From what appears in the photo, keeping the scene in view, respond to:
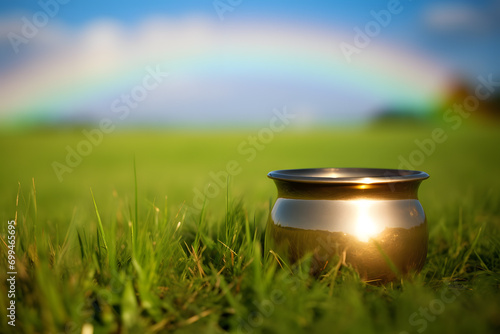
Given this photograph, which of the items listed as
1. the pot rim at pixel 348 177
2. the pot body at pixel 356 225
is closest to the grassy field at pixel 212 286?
the pot body at pixel 356 225

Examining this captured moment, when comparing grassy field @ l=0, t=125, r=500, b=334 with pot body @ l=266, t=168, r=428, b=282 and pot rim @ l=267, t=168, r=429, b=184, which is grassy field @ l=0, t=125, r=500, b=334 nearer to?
pot body @ l=266, t=168, r=428, b=282

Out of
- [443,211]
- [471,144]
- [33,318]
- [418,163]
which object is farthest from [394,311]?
[471,144]

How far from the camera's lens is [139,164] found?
13797 mm

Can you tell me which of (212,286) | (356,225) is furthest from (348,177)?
(212,286)

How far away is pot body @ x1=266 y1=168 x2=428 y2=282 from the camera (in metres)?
2.47

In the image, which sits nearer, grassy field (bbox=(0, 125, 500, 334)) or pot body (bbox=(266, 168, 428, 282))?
grassy field (bbox=(0, 125, 500, 334))

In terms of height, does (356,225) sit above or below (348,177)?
below

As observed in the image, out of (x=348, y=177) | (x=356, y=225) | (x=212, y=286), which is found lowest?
(x=212, y=286)

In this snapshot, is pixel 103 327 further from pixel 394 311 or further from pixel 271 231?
pixel 394 311

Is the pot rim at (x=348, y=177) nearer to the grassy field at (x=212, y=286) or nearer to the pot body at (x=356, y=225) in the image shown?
the pot body at (x=356, y=225)

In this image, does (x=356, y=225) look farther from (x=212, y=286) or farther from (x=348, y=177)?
(x=212, y=286)

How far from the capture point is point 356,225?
2480mm

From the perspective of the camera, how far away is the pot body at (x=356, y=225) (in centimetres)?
247

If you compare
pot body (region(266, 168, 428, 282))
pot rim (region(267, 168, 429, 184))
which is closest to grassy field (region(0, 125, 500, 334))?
pot body (region(266, 168, 428, 282))
